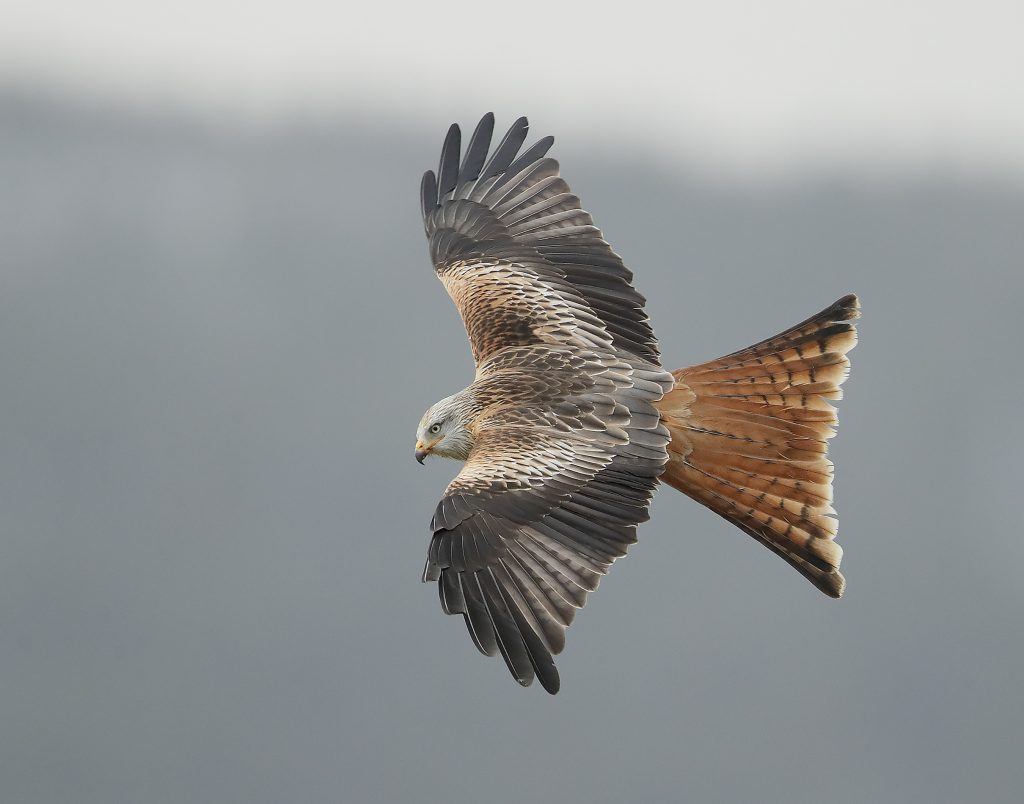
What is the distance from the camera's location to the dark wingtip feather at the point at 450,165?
11.9m

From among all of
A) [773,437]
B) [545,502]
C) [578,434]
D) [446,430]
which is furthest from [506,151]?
[545,502]

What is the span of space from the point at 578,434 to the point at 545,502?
0.61 meters

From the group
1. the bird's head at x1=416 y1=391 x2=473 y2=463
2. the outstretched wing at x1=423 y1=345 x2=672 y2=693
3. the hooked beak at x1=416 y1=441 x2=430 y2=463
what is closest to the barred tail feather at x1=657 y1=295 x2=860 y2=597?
the outstretched wing at x1=423 y1=345 x2=672 y2=693

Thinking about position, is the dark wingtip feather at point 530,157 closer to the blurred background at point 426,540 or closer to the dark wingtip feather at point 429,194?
the dark wingtip feather at point 429,194

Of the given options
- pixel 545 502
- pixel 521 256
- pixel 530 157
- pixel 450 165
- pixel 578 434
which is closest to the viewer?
pixel 545 502

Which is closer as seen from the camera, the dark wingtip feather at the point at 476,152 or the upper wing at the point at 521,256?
the upper wing at the point at 521,256

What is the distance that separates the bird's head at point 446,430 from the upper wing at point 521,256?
2.77 feet

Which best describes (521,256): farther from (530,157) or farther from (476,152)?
(476,152)

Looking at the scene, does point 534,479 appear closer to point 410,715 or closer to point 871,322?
point 410,715

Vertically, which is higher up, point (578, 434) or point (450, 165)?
point (450, 165)

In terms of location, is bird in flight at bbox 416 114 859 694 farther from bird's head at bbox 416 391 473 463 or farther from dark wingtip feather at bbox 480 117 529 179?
dark wingtip feather at bbox 480 117 529 179

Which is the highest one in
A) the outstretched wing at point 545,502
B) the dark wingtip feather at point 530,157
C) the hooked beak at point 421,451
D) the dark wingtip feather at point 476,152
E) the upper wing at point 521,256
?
the dark wingtip feather at point 476,152

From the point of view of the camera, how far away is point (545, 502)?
8750 millimetres

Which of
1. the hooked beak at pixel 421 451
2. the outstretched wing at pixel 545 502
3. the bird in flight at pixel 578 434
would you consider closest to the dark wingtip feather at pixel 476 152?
the bird in flight at pixel 578 434
